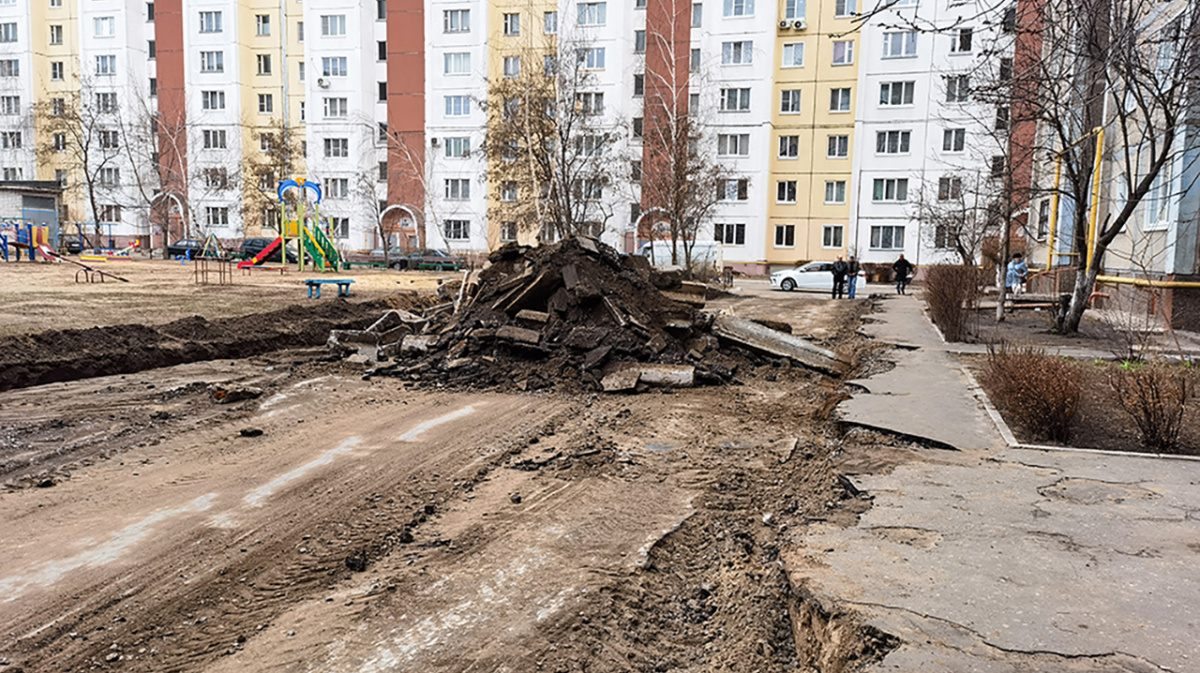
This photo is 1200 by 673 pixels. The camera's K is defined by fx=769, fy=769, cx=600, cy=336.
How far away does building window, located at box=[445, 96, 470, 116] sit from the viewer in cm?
5547

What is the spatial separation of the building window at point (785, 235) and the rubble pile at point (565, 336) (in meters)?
38.4

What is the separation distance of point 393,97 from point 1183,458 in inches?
2287

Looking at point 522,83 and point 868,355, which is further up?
point 522,83

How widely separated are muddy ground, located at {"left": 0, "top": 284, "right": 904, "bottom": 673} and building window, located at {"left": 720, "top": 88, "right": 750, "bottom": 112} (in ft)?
145

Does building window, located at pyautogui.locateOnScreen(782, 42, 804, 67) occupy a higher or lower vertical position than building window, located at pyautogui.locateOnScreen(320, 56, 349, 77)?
lower

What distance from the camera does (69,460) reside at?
22.4ft

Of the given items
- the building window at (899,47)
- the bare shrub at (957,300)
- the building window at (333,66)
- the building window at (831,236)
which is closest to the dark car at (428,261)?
the building window at (333,66)

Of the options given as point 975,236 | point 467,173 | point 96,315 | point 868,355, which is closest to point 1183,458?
point 868,355

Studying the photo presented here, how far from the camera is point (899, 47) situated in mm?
47750

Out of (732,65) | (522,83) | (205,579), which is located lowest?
(205,579)

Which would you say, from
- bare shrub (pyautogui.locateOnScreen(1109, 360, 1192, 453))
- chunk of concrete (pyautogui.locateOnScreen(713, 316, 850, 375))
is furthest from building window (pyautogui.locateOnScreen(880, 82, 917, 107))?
bare shrub (pyautogui.locateOnScreen(1109, 360, 1192, 453))

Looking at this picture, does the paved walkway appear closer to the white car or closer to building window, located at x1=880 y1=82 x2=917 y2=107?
the white car

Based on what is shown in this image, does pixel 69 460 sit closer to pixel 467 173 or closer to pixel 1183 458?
pixel 1183 458

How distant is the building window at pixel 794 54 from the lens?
4950 centimetres
